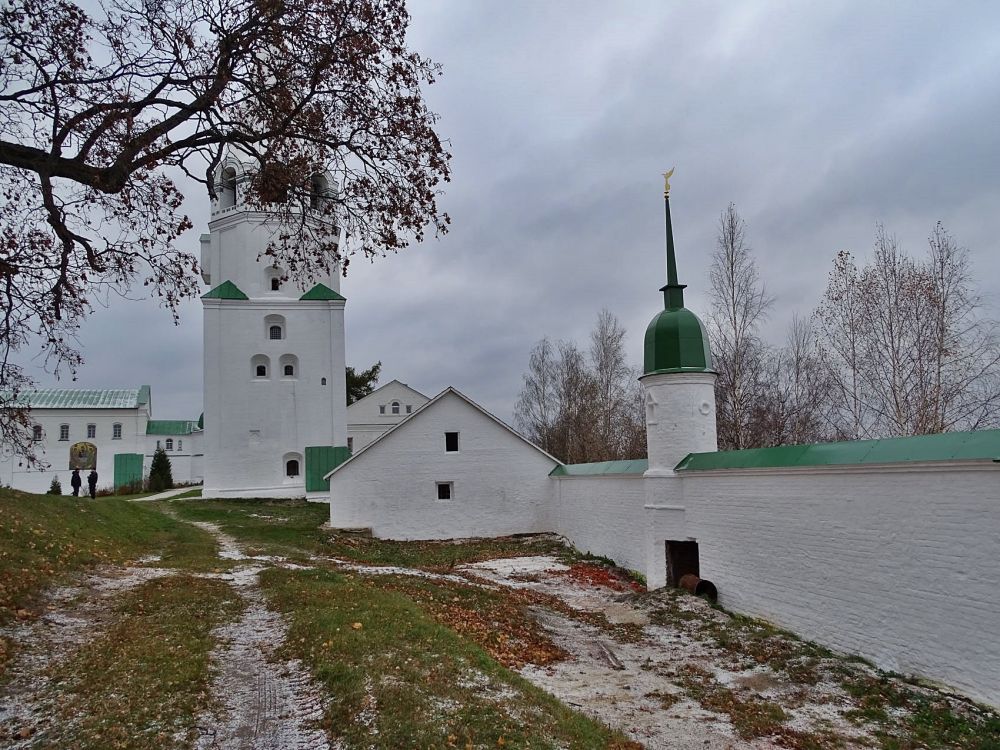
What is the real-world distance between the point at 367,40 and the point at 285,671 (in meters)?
6.88

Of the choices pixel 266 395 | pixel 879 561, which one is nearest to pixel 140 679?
pixel 879 561

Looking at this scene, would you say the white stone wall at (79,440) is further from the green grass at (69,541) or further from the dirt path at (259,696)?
the dirt path at (259,696)

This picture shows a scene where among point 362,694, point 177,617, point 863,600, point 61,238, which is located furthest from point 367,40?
point 863,600

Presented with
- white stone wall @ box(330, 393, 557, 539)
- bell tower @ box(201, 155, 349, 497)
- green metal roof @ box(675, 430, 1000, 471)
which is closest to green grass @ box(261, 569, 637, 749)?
green metal roof @ box(675, 430, 1000, 471)

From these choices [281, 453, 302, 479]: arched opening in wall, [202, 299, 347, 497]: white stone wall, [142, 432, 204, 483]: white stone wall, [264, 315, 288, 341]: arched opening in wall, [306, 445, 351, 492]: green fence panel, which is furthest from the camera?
[142, 432, 204, 483]: white stone wall

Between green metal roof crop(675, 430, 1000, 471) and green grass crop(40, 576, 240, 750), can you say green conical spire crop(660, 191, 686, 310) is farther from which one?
green grass crop(40, 576, 240, 750)

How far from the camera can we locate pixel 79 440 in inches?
1987

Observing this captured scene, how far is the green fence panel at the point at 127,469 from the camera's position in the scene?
5050 cm

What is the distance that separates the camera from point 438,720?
19.3 ft

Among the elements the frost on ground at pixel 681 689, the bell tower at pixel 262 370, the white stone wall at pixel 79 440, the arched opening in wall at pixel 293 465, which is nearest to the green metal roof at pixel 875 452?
the frost on ground at pixel 681 689

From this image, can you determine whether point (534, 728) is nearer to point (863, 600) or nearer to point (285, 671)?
point (285, 671)

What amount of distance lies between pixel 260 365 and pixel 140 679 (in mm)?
30881

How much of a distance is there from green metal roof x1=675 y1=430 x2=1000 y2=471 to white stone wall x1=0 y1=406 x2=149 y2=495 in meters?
49.9

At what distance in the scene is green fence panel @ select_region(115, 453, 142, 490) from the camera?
166 feet
